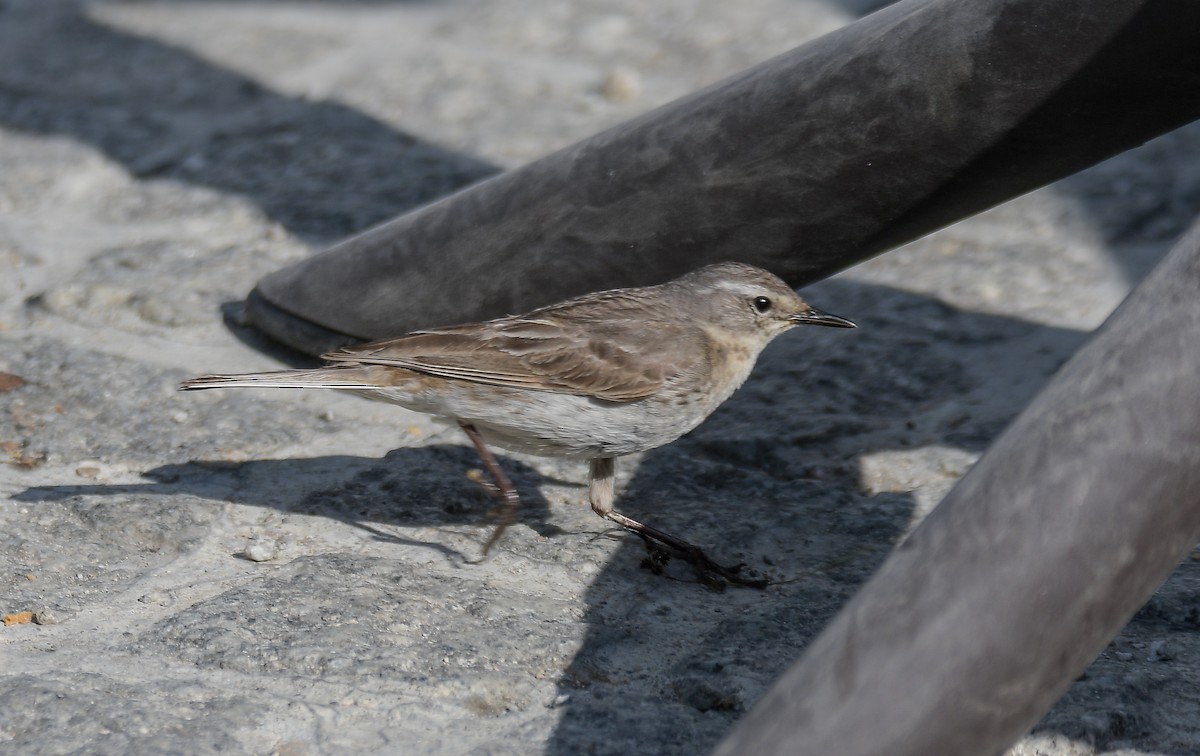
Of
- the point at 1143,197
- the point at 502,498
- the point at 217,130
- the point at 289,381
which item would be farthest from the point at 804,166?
the point at 217,130

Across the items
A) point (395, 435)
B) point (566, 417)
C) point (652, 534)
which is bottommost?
point (395, 435)

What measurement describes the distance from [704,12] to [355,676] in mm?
5019

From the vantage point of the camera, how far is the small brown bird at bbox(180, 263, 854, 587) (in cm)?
368

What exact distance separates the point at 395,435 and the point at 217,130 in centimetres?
252

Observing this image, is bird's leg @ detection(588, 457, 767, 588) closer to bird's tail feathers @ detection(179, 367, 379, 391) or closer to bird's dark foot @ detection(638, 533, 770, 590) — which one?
bird's dark foot @ detection(638, 533, 770, 590)

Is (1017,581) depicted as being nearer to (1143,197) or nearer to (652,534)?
(652,534)

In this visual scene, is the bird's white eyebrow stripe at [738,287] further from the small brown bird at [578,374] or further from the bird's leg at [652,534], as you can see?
the bird's leg at [652,534]

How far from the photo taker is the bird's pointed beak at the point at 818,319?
4.04m

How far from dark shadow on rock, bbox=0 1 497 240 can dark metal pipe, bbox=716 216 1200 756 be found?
12.2 feet

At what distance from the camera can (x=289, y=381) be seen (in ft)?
12.0

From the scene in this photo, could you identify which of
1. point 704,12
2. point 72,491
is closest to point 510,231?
point 72,491

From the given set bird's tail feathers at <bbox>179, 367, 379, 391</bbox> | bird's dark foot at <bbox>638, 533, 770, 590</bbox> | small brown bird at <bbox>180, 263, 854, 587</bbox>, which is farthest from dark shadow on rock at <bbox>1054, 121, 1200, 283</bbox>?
bird's tail feathers at <bbox>179, 367, 379, 391</bbox>

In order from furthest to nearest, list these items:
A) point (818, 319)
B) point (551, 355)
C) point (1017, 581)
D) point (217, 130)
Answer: point (217, 130) → point (818, 319) → point (551, 355) → point (1017, 581)

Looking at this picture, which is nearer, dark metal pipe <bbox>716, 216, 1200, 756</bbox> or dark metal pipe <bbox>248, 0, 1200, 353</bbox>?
dark metal pipe <bbox>716, 216, 1200, 756</bbox>
